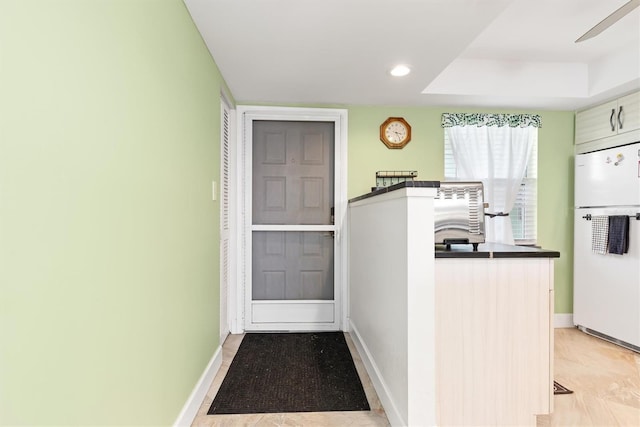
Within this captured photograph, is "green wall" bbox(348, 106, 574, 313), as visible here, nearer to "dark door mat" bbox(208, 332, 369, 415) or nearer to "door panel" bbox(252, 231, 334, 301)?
"door panel" bbox(252, 231, 334, 301)

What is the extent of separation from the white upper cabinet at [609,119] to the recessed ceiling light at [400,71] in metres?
2.06

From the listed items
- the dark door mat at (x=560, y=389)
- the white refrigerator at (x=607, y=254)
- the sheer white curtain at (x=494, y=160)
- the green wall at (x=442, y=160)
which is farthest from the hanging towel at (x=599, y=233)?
the dark door mat at (x=560, y=389)

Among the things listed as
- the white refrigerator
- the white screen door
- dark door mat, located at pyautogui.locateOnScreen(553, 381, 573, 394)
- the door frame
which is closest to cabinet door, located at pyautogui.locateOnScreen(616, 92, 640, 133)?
the white refrigerator

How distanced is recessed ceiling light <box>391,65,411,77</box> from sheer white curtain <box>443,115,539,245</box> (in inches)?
42.1

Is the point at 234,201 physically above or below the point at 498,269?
above

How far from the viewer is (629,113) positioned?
281 centimetres

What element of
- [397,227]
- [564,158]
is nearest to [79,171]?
[397,227]

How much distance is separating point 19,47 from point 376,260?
1850 millimetres

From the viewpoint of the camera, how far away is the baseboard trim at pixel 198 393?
1.62 metres

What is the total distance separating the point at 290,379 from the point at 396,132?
2396 mm

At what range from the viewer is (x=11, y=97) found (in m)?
0.66

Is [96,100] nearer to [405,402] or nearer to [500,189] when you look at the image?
[405,402]

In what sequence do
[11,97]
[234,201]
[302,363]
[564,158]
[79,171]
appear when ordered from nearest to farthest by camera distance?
1. [11,97]
2. [79,171]
3. [302,363]
4. [234,201]
5. [564,158]

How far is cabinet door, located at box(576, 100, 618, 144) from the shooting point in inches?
117
